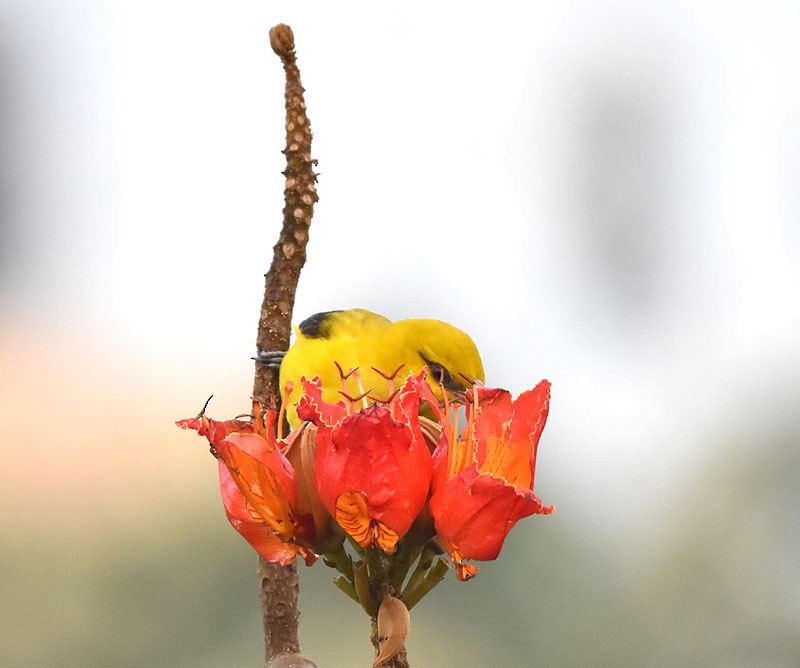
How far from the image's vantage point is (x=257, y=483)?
613 mm

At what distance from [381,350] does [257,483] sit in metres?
0.89

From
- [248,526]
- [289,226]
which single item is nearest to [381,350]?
[289,226]

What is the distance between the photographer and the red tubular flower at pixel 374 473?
1.85 feet

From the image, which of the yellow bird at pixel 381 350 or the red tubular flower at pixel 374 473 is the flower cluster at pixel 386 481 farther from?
the yellow bird at pixel 381 350

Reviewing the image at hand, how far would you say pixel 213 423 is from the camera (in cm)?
63

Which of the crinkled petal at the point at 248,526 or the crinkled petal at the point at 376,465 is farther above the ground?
the crinkled petal at the point at 376,465

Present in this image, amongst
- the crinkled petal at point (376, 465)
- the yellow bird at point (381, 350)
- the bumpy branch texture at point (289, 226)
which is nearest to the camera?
the crinkled petal at point (376, 465)

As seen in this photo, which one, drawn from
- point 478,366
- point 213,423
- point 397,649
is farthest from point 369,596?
point 478,366

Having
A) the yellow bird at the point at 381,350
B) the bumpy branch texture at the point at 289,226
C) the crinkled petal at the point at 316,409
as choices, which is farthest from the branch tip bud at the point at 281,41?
the yellow bird at the point at 381,350

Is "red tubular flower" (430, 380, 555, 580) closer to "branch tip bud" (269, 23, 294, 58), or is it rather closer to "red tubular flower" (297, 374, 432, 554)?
"red tubular flower" (297, 374, 432, 554)

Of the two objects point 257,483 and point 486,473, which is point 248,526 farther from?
point 486,473

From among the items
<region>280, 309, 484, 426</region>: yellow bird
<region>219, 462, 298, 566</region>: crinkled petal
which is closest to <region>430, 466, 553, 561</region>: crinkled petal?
<region>219, 462, 298, 566</region>: crinkled petal

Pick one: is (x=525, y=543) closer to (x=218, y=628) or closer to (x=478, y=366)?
(x=218, y=628)

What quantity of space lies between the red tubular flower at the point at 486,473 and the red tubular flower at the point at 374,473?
2 cm
